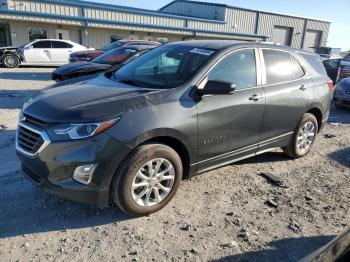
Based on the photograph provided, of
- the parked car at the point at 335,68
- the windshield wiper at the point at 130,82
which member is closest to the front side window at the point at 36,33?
the parked car at the point at 335,68

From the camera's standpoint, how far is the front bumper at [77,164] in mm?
3152

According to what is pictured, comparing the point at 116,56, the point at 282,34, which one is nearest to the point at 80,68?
the point at 116,56

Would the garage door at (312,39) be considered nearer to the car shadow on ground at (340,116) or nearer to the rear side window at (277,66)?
the car shadow on ground at (340,116)

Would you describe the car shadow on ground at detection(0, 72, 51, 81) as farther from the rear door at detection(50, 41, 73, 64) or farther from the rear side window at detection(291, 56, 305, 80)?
the rear side window at detection(291, 56, 305, 80)

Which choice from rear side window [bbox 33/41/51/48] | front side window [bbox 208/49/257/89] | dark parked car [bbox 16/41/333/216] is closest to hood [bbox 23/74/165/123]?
dark parked car [bbox 16/41/333/216]

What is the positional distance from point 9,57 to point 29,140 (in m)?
15.5

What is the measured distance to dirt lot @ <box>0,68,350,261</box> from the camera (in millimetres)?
3168

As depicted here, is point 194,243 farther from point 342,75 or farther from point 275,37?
point 275,37

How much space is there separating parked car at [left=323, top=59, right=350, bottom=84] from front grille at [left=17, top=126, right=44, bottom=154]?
11.8 meters

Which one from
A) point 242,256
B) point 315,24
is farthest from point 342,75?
point 315,24

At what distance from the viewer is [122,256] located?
3.09 m

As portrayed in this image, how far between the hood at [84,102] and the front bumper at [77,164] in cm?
24

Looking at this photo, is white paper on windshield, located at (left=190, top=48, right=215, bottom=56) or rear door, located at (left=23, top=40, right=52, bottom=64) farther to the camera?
rear door, located at (left=23, top=40, right=52, bottom=64)

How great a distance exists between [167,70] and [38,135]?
5.96ft
